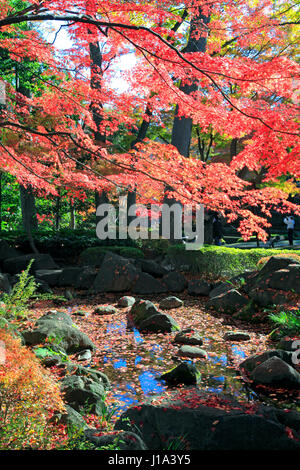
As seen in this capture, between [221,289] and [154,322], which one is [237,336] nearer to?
[154,322]

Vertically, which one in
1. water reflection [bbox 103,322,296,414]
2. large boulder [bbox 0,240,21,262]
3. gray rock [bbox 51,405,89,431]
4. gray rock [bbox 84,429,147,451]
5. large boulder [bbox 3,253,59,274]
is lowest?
water reflection [bbox 103,322,296,414]

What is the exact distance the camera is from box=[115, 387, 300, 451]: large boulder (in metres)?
3.06

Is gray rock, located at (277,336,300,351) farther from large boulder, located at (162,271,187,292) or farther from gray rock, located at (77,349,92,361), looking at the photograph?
large boulder, located at (162,271,187,292)

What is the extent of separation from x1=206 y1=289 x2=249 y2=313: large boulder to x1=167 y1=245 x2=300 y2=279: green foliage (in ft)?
7.17

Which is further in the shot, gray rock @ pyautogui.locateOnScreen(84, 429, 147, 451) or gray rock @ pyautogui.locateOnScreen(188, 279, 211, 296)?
gray rock @ pyautogui.locateOnScreen(188, 279, 211, 296)

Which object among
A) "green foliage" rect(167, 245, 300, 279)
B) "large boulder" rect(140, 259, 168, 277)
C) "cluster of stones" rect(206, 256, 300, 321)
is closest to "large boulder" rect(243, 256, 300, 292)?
"cluster of stones" rect(206, 256, 300, 321)

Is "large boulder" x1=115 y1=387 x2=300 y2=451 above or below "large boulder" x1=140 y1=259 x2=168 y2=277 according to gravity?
below

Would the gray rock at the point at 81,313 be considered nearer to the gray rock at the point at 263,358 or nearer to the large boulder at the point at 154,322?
the large boulder at the point at 154,322

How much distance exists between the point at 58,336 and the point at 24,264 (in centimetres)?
666

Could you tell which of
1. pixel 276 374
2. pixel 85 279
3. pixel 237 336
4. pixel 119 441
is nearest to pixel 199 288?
pixel 85 279

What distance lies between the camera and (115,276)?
34.9 ft
